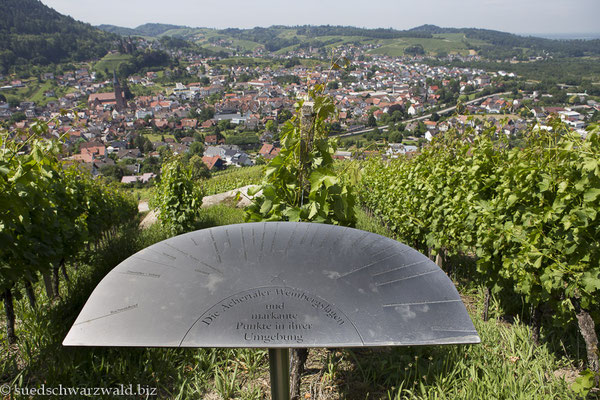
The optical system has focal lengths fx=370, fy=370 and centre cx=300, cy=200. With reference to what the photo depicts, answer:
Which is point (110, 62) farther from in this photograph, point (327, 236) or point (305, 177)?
point (327, 236)

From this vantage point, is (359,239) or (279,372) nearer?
(279,372)

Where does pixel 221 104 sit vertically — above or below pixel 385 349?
below

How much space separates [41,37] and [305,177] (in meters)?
129

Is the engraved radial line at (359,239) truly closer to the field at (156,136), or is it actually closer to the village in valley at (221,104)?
the village in valley at (221,104)

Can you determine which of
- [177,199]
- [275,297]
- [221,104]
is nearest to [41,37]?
[221,104]

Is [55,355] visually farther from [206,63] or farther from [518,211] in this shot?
[206,63]

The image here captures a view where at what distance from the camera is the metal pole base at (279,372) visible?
1803 mm

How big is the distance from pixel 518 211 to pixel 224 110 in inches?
3538

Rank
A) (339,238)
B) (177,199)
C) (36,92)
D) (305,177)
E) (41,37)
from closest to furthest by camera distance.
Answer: (339,238), (305,177), (177,199), (36,92), (41,37)

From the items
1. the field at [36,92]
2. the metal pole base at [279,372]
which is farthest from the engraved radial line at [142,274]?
the field at [36,92]

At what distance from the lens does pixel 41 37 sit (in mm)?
100938

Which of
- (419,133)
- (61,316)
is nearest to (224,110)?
(419,133)

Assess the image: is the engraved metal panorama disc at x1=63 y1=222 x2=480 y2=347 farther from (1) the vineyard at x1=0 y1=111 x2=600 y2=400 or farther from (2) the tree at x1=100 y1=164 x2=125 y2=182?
(2) the tree at x1=100 y1=164 x2=125 y2=182

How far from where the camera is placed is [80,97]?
8588 centimetres
